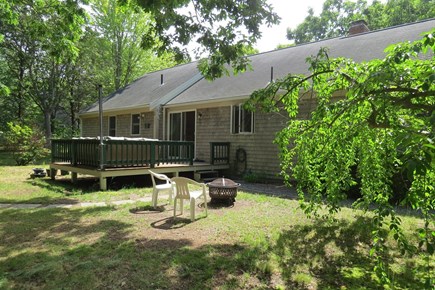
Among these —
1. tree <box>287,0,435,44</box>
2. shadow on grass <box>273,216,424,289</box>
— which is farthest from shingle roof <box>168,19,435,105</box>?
tree <box>287,0,435,44</box>

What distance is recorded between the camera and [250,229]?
5.02m

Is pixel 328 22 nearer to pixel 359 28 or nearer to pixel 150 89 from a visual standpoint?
pixel 359 28

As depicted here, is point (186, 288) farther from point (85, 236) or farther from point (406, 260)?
point (406, 260)

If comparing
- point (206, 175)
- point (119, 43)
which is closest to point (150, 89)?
point (206, 175)

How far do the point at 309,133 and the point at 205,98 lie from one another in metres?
8.54

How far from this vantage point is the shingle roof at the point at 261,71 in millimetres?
10697

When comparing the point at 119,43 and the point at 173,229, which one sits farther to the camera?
the point at 119,43

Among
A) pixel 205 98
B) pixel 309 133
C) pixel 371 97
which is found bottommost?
pixel 309 133

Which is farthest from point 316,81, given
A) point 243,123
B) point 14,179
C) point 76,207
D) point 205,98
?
point 14,179

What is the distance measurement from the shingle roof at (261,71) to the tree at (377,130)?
262 inches

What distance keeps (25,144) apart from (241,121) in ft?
37.4

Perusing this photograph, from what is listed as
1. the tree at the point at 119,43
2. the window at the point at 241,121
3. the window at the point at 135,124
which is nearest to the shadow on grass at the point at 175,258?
the window at the point at 241,121

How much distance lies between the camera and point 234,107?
11.6 meters

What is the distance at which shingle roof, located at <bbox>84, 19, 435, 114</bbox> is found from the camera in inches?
421
